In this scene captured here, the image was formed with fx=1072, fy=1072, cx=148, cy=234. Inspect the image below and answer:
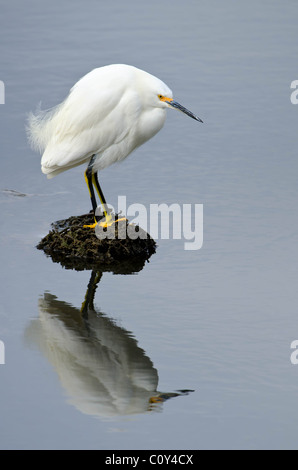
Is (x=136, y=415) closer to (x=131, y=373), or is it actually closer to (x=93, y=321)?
(x=131, y=373)

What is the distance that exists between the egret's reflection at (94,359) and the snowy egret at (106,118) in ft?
3.88

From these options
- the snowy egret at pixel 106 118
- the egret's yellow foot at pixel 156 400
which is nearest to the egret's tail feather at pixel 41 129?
the snowy egret at pixel 106 118

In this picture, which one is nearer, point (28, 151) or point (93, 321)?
point (93, 321)

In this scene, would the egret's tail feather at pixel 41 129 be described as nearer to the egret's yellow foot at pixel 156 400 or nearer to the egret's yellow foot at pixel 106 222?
the egret's yellow foot at pixel 106 222

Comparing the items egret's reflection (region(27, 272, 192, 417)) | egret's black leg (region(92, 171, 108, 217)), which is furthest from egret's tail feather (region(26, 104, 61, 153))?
egret's reflection (region(27, 272, 192, 417))

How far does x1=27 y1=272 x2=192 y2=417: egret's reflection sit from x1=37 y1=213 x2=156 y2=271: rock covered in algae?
555mm

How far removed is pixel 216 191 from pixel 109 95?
1.68m

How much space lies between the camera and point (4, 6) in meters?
13.4

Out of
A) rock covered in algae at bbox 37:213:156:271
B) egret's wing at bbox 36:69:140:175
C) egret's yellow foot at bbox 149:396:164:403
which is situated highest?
egret's wing at bbox 36:69:140:175

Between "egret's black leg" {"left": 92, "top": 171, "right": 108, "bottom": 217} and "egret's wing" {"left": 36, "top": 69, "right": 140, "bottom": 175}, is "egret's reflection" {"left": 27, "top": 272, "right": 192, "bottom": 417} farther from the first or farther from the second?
"egret's wing" {"left": 36, "top": 69, "right": 140, "bottom": 175}

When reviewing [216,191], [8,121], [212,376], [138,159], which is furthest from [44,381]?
[8,121]

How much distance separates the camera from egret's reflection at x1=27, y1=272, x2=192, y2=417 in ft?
19.2

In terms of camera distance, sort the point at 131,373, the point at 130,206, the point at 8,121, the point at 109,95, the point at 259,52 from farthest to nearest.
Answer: the point at 259,52 < the point at 8,121 < the point at 130,206 < the point at 109,95 < the point at 131,373

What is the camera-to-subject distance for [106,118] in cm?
777
